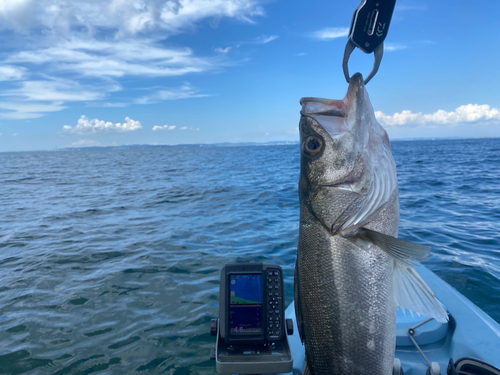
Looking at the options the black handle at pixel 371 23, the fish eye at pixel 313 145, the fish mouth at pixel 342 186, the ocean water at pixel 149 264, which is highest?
the black handle at pixel 371 23

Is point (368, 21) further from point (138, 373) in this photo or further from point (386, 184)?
point (138, 373)

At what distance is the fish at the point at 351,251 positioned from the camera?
1834mm

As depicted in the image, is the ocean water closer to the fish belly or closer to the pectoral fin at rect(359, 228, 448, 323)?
the fish belly

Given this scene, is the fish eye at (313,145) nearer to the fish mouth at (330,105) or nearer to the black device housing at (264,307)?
the fish mouth at (330,105)

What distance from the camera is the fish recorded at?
1834 mm

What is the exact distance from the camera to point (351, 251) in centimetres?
187

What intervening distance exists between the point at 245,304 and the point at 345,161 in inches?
59.9

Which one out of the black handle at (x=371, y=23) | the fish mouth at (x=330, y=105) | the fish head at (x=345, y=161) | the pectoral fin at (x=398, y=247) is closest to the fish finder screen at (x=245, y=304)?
the fish head at (x=345, y=161)

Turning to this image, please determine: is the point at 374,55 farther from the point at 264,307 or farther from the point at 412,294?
the point at 264,307

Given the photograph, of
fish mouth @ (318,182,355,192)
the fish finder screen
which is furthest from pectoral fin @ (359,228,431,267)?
the fish finder screen

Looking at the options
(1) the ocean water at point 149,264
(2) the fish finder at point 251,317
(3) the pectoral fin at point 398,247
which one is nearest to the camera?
(3) the pectoral fin at point 398,247

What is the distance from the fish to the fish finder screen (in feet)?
2.54

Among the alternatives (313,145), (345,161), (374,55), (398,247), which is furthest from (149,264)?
(374,55)

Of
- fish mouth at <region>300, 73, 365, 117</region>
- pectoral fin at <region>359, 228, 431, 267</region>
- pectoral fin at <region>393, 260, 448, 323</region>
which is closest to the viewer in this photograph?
pectoral fin at <region>359, 228, 431, 267</region>
